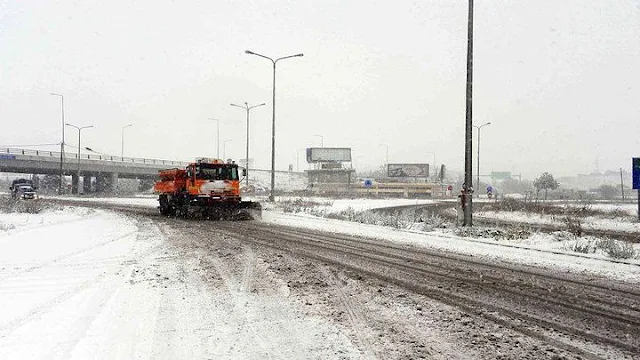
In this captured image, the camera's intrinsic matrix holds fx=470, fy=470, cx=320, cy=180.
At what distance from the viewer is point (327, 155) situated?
109688 millimetres

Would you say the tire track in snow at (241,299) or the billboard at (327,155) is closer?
the tire track in snow at (241,299)

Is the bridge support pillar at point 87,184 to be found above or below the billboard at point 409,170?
below

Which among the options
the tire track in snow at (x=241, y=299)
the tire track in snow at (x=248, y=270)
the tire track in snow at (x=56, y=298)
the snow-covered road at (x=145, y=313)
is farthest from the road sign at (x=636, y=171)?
the tire track in snow at (x=56, y=298)

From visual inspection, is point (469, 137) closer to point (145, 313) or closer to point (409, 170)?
point (145, 313)

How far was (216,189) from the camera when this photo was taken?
21.5 metres

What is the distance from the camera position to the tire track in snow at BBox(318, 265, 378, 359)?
394 centimetres

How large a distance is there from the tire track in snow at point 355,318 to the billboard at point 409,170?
105 metres

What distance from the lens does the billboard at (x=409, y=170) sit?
109562 mm

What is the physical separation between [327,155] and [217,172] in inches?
3471

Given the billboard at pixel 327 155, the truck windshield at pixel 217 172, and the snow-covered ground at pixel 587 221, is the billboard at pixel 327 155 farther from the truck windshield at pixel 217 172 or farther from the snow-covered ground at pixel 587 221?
the truck windshield at pixel 217 172

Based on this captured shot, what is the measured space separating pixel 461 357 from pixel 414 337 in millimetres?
563

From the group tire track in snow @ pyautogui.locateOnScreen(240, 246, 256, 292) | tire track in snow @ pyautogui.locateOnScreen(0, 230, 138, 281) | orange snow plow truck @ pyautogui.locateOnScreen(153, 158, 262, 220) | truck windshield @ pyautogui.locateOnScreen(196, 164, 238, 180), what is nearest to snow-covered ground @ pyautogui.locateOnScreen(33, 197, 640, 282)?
tire track in snow @ pyautogui.locateOnScreen(240, 246, 256, 292)

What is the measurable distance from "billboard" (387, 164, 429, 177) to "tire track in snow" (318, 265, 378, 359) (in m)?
105

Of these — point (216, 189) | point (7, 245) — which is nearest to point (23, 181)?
point (216, 189)
